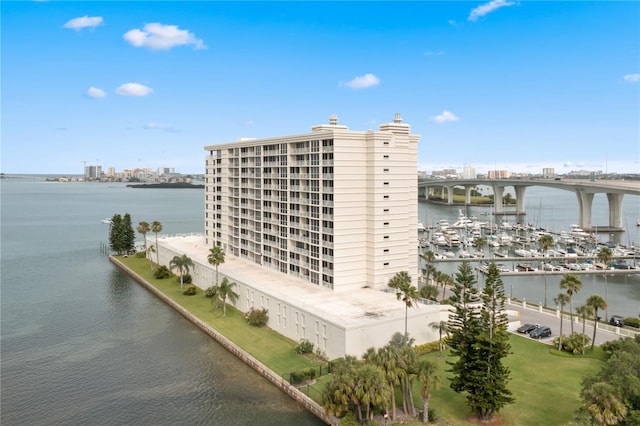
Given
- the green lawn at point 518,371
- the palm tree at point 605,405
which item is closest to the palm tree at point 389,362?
the green lawn at point 518,371

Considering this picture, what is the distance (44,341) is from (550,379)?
169 feet

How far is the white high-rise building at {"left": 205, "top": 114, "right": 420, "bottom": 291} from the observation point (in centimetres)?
5397

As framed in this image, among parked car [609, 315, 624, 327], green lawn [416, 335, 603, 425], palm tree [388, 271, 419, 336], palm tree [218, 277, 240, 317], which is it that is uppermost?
palm tree [388, 271, 419, 336]

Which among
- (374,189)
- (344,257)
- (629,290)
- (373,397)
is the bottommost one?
(629,290)

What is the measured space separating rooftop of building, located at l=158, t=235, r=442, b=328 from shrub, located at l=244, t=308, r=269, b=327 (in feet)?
7.85

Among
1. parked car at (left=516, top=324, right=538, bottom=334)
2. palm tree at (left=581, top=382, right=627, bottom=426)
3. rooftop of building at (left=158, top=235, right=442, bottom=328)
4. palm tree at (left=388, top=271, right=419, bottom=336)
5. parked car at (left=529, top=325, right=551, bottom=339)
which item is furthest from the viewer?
parked car at (left=516, top=324, right=538, bottom=334)

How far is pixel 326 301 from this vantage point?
4947 centimetres

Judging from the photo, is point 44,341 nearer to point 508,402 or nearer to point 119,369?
point 119,369

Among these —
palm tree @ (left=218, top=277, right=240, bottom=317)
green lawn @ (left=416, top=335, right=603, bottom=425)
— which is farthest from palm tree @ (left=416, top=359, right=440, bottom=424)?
palm tree @ (left=218, top=277, right=240, bottom=317)

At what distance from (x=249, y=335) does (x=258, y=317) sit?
254 cm

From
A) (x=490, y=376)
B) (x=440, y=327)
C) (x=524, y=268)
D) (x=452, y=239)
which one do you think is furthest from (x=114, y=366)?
(x=452, y=239)

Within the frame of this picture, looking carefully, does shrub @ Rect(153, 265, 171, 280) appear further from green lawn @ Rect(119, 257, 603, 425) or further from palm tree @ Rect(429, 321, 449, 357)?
palm tree @ Rect(429, 321, 449, 357)

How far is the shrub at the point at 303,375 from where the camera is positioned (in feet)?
126

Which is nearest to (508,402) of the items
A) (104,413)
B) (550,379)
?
(550,379)
